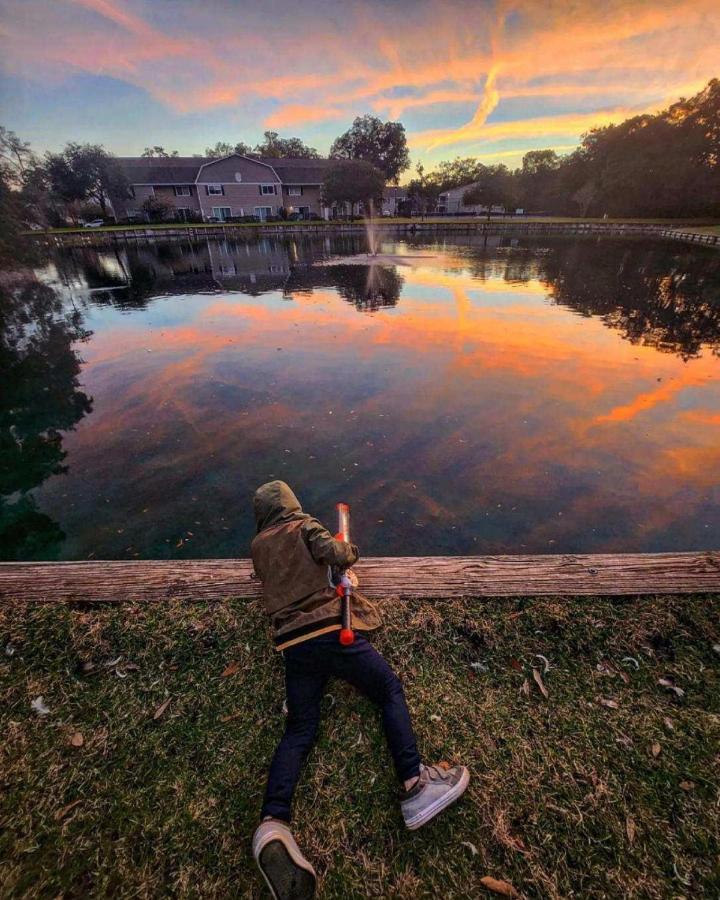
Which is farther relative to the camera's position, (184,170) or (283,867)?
(184,170)

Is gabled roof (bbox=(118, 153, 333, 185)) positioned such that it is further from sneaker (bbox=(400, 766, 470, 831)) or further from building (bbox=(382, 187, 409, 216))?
sneaker (bbox=(400, 766, 470, 831))

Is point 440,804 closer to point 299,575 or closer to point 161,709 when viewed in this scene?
point 299,575

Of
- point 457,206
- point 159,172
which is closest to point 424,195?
point 457,206

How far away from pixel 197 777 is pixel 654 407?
8973 mm

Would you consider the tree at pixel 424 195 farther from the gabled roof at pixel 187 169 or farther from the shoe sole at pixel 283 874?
the shoe sole at pixel 283 874

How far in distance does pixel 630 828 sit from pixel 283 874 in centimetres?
198

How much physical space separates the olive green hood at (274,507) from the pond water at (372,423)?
1.70 meters

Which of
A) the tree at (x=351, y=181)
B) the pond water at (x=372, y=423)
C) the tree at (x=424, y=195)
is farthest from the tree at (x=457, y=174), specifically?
the pond water at (x=372, y=423)

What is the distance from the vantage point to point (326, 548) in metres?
2.99

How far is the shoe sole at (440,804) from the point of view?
2.35 m

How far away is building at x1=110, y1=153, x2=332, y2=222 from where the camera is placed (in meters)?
54.6

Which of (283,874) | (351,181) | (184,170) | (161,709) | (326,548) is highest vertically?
(184,170)

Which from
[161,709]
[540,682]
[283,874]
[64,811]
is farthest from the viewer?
[540,682]

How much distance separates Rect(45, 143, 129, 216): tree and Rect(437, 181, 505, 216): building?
62.2 meters
